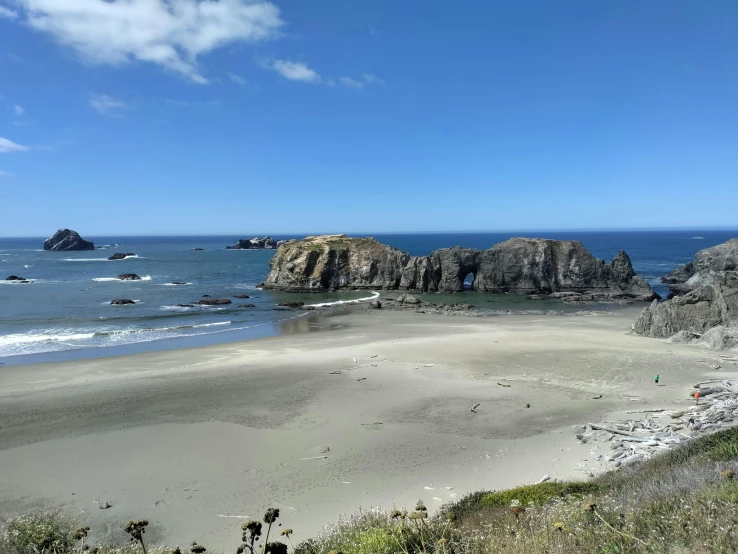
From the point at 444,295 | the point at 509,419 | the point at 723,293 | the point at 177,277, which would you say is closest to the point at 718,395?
the point at 509,419

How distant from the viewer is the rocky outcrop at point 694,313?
2850 cm

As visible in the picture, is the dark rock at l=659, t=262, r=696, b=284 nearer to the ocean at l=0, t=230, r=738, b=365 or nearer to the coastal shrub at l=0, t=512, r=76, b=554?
the ocean at l=0, t=230, r=738, b=365

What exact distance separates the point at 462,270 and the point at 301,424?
47.3 meters

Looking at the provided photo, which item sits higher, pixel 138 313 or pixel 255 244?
pixel 255 244

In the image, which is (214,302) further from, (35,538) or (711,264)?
(711,264)

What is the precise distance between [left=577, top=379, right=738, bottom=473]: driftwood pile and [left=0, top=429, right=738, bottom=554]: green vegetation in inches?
97.5

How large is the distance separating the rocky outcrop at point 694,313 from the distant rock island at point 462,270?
21686mm

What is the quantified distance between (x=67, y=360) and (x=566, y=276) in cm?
5240

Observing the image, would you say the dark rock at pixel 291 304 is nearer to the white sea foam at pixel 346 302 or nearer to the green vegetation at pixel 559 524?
the white sea foam at pixel 346 302

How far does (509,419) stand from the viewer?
1546 cm

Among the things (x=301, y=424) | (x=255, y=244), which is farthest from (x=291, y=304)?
(x=255, y=244)

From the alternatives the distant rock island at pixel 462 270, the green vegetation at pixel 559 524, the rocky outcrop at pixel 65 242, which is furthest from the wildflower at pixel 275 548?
the rocky outcrop at pixel 65 242

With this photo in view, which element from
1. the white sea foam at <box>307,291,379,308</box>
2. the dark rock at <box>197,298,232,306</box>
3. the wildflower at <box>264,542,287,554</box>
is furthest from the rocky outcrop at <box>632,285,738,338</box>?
the dark rock at <box>197,298,232,306</box>

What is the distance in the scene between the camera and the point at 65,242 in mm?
147500
